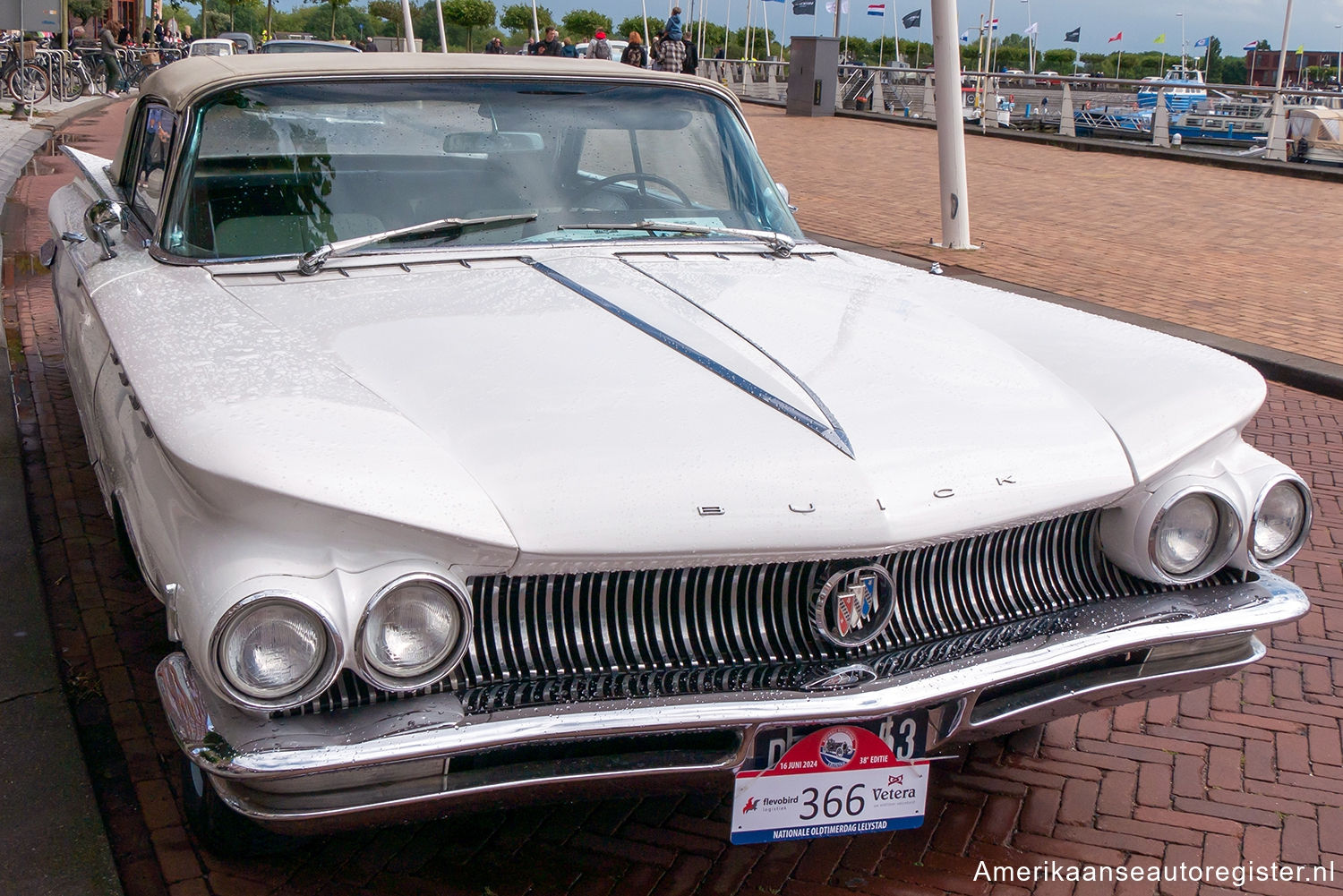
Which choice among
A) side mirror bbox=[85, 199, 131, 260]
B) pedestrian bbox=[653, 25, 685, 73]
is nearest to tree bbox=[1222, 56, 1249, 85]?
pedestrian bbox=[653, 25, 685, 73]

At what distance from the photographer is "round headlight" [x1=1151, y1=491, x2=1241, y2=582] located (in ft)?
8.59

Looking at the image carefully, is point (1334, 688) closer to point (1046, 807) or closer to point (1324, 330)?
point (1046, 807)

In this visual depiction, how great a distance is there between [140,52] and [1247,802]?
35.1 m

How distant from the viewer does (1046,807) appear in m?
2.96

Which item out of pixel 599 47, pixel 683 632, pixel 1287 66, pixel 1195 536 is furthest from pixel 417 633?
pixel 1287 66

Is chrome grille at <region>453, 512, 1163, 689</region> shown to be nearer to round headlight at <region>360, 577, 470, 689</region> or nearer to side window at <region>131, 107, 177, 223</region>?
round headlight at <region>360, 577, 470, 689</region>

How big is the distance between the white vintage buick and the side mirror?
35 centimetres

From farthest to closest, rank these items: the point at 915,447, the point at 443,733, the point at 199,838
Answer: the point at 199,838
the point at 915,447
the point at 443,733

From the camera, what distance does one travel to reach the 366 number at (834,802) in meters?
2.30

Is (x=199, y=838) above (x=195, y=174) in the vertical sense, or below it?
below

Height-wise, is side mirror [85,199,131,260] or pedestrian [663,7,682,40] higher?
pedestrian [663,7,682,40]

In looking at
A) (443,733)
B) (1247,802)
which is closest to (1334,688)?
(1247,802)

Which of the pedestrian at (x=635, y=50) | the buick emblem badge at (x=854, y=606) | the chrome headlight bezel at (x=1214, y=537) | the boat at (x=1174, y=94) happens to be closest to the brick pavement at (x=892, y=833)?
the buick emblem badge at (x=854, y=606)

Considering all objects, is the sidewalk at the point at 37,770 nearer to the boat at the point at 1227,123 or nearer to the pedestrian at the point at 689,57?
the boat at the point at 1227,123
